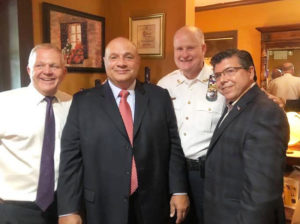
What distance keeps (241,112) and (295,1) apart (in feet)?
13.4

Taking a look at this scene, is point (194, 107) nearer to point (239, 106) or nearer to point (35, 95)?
point (239, 106)

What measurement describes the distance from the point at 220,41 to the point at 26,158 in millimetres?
4493

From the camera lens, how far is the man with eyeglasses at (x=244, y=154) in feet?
4.07

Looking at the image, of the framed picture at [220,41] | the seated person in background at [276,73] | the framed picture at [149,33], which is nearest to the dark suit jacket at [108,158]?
the framed picture at [149,33]

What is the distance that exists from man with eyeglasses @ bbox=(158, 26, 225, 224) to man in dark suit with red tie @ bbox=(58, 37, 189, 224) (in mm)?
218

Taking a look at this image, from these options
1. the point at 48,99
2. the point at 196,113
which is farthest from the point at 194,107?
the point at 48,99

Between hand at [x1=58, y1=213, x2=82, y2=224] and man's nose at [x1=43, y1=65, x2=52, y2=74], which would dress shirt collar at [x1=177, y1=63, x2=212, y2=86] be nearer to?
man's nose at [x1=43, y1=65, x2=52, y2=74]

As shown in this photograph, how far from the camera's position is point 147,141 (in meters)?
1.58

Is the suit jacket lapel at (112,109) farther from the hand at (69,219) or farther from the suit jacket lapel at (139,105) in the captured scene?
the hand at (69,219)

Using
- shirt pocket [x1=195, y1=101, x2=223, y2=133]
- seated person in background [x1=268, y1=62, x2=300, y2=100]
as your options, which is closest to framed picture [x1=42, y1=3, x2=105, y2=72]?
shirt pocket [x1=195, y1=101, x2=223, y2=133]

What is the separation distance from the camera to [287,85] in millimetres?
4566

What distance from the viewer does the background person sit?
59.7 inches

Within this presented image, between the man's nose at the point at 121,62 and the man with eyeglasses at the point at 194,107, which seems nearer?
the man's nose at the point at 121,62

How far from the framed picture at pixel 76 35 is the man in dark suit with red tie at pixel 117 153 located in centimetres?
124
